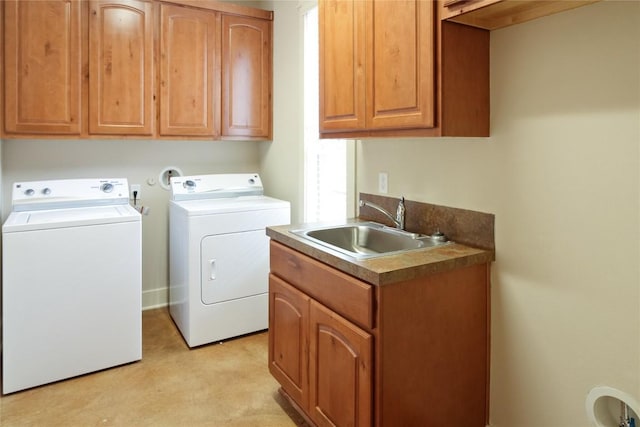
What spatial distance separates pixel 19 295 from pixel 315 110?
6.83ft

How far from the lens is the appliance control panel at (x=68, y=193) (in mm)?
2813

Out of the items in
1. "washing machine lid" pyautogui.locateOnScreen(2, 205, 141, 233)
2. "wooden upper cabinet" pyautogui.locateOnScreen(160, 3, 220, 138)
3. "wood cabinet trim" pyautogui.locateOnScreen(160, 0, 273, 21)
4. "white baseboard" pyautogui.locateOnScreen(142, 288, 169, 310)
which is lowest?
"white baseboard" pyautogui.locateOnScreen(142, 288, 169, 310)

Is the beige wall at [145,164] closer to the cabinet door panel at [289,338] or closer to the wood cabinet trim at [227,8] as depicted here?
the wood cabinet trim at [227,8]

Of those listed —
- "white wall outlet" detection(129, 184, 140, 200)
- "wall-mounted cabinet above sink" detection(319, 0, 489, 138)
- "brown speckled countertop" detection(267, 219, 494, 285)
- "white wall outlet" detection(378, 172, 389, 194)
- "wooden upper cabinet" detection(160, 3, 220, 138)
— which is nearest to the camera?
"brown speckled countertop" detection(267, 219, 494, 285)

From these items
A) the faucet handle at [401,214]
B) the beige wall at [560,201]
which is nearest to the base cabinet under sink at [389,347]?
the beige wall at [560,201]

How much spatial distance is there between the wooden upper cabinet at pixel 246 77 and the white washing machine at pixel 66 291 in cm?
119

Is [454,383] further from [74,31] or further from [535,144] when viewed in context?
[74,31]

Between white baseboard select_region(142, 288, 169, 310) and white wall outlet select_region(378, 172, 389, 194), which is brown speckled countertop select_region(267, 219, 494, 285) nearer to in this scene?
white wall outlet select_region(378, 172, 389, 194)

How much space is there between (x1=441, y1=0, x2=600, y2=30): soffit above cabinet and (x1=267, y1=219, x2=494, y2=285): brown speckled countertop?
873 millimetres

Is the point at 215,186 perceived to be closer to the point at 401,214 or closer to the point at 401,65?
the point at 401,214

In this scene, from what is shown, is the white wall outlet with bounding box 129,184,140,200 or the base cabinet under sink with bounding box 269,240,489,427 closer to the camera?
the base cabinet under sink with bounding box 269,240,489,427

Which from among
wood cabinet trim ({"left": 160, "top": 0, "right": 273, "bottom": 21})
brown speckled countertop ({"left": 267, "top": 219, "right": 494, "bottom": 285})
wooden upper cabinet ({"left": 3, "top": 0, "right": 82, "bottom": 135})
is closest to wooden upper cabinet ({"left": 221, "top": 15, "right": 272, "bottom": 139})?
wood cabinet trim ({"left": 160, "top": 0, "right": 273, "bottom": 21})

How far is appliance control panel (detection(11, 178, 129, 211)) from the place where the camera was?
2.81 meters

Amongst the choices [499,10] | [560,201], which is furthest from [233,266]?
[499,10]
